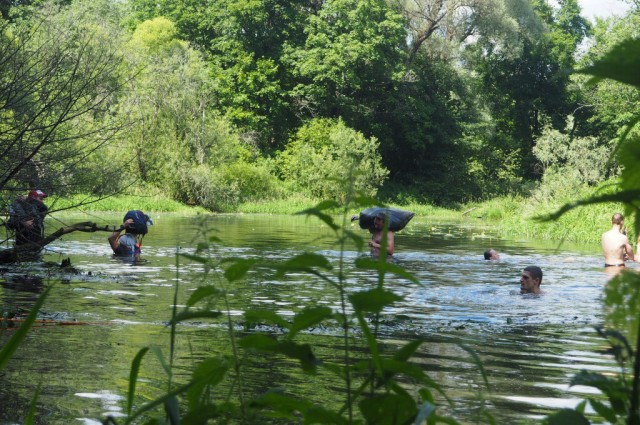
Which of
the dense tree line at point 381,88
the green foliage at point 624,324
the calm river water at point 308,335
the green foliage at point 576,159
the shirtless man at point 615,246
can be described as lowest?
the calm river water at point 308,335

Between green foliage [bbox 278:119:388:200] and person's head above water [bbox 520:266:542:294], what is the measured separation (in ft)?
108

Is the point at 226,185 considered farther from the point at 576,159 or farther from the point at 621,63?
the point at 621,63

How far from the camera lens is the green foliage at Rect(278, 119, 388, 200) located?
4866 centimetres

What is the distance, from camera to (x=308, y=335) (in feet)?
30.1

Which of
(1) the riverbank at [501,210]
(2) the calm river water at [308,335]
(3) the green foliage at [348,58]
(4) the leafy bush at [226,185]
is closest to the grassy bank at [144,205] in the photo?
(1) the riverbank at [501,210]

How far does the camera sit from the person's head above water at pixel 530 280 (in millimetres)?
13086

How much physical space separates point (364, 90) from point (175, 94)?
16116mm

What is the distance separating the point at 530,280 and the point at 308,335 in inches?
195

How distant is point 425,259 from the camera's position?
62.8 ft

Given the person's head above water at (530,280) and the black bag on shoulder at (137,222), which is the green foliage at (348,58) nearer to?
the black bag on shoulder at (137,222)

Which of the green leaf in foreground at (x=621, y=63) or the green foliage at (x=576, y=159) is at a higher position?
the green foliage at (x=576, y=159)

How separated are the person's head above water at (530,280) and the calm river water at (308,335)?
0.58 feet

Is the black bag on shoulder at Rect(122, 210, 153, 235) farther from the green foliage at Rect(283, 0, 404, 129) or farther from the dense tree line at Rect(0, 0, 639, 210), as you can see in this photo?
the green foliage at Rect(283, 0, 404, 129)

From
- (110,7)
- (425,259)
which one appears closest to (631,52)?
(425,259)
